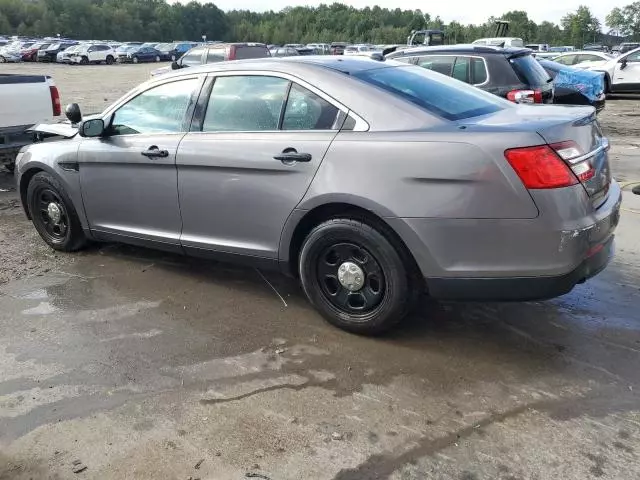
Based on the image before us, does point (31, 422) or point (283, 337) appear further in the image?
point (283, 337)

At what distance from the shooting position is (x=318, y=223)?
3877 millimetres

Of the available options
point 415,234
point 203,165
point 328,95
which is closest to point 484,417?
point 415,234

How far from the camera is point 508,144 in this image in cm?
318

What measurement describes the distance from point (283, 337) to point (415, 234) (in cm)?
109

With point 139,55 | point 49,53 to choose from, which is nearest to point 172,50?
point 139,55

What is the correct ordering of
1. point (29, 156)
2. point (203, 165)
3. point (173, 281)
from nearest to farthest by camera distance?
point (203, 165), point (173, 281), point (29, 156)

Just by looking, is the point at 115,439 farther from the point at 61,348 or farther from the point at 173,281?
the point at 173,281

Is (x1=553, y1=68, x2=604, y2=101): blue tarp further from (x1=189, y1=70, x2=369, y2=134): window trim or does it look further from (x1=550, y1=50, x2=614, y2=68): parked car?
(x1=550, y1=50, x2=614, y2=68): parked car

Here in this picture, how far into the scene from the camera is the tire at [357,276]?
3583 mm

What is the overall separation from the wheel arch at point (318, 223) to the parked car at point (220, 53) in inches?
602

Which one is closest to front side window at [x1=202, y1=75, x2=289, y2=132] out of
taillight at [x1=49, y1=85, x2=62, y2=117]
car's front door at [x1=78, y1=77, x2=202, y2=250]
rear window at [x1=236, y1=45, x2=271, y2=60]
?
car's front door at [x1=78, y1=77, x2=202, y2=250]

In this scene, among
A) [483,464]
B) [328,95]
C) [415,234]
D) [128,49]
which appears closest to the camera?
[483,464]

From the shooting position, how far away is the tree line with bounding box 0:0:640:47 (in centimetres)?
9188

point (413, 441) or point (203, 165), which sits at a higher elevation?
point (203, 165)
